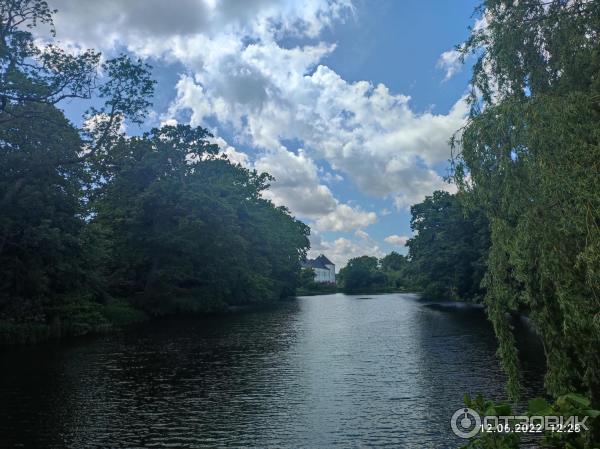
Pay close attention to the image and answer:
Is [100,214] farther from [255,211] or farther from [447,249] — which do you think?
[447,249]

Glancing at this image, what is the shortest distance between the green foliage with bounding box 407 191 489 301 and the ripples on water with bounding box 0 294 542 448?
2587 centimetres

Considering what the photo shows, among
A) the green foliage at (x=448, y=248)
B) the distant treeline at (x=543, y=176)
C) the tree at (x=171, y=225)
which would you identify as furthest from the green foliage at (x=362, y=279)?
the distant treeline at (x=543, y=176)

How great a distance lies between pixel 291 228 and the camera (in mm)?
106438

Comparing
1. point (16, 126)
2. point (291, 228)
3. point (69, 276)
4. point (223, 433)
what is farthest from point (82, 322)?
point (291, 228)

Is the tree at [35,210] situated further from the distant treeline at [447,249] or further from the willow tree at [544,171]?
the distant treeline at [447,249]

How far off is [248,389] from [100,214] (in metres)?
39.4

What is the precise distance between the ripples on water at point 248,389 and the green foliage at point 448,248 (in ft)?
84.9

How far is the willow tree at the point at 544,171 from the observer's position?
8.80 m

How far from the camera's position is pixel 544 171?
9172 mm

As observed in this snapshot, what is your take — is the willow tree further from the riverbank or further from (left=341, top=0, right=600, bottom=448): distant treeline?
the riverbank

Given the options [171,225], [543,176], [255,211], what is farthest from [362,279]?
[543,176]

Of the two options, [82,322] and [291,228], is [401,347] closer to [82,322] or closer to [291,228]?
[82,322]

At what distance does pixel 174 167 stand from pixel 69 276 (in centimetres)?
2369

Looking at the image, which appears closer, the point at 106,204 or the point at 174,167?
the point at 106,204
